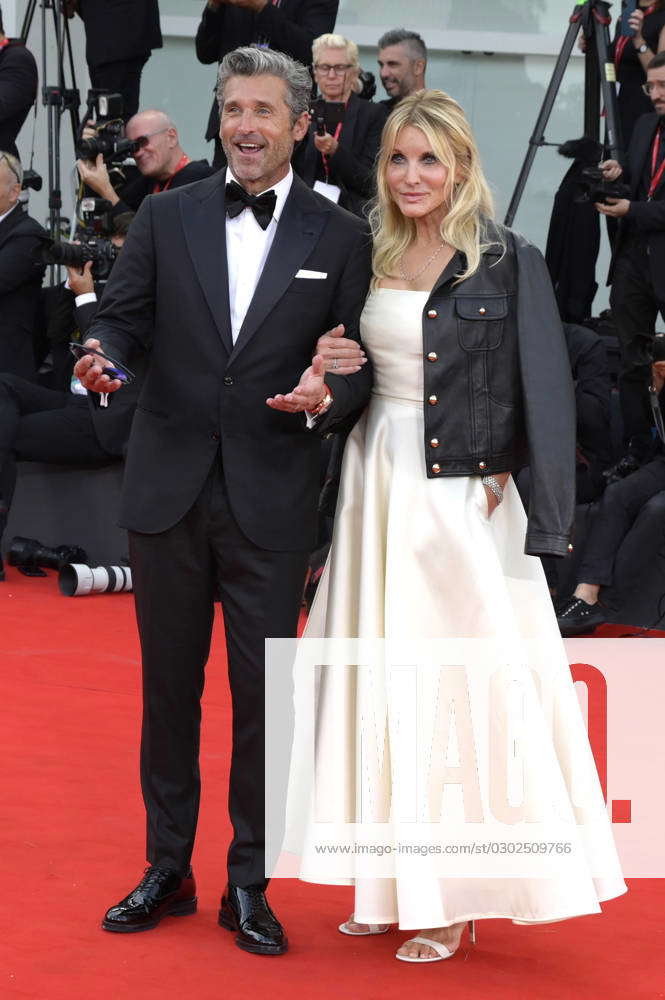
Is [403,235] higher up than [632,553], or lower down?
higher up

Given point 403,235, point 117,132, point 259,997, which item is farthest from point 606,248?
point 259,997

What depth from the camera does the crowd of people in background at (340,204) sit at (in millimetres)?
6004

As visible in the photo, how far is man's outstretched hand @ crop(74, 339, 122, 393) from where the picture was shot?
2.73m

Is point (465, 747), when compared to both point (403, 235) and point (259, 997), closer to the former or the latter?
point (259, 997)

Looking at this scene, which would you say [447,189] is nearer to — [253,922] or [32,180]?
[253,922]

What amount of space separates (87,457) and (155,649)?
389cm

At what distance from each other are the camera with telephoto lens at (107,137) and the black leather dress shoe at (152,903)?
4.41 metres

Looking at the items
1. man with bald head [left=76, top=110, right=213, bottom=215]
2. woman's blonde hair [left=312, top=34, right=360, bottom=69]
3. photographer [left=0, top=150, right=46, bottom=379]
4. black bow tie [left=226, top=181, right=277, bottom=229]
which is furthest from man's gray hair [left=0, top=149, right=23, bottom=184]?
black bow tie [left=226, top=181, right=277, bottom=229]

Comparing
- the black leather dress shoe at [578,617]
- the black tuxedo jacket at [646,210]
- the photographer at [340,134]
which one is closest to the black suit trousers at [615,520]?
the black leather dress shoe at [578,617]

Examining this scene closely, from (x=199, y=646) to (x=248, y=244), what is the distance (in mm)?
828

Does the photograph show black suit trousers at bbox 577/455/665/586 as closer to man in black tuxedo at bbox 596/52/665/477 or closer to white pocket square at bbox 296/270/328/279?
man in black tuxedo at bbox 596/52/665/477

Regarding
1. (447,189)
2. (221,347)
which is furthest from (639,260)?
(221,347)

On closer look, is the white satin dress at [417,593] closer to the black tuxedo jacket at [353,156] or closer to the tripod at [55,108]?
the black tuxedo jacket at [353,156]

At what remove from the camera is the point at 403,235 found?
9.71 ft
